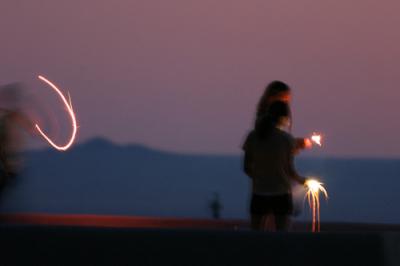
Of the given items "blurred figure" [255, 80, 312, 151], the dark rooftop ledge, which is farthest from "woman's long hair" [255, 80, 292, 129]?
the dark rooftop ledge

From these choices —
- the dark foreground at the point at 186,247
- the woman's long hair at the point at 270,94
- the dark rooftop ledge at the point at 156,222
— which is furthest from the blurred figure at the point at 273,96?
the dark rooftop ledge at the point at 156,222

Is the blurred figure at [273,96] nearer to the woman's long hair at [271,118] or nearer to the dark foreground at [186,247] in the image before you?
the woman's long hair at [271,118]

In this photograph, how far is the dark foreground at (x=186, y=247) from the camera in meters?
4.94

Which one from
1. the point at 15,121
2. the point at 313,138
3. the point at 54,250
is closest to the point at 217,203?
the point at 15,121

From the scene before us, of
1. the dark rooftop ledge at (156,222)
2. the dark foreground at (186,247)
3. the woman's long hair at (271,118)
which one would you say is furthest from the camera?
the dark rooftop ledge at (156,222)

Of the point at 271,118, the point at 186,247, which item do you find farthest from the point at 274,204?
the point at 186,247

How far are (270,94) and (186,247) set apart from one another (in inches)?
130

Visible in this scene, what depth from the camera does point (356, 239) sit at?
4.93 meters

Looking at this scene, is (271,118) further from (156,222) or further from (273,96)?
(156,222)

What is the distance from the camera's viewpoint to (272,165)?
8094 mm

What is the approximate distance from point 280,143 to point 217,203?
38.4ft

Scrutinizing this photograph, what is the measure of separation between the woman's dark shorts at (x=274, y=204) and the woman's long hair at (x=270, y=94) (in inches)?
24.7

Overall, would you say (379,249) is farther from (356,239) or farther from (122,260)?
(122,260)

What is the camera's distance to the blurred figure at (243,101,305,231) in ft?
26.5
